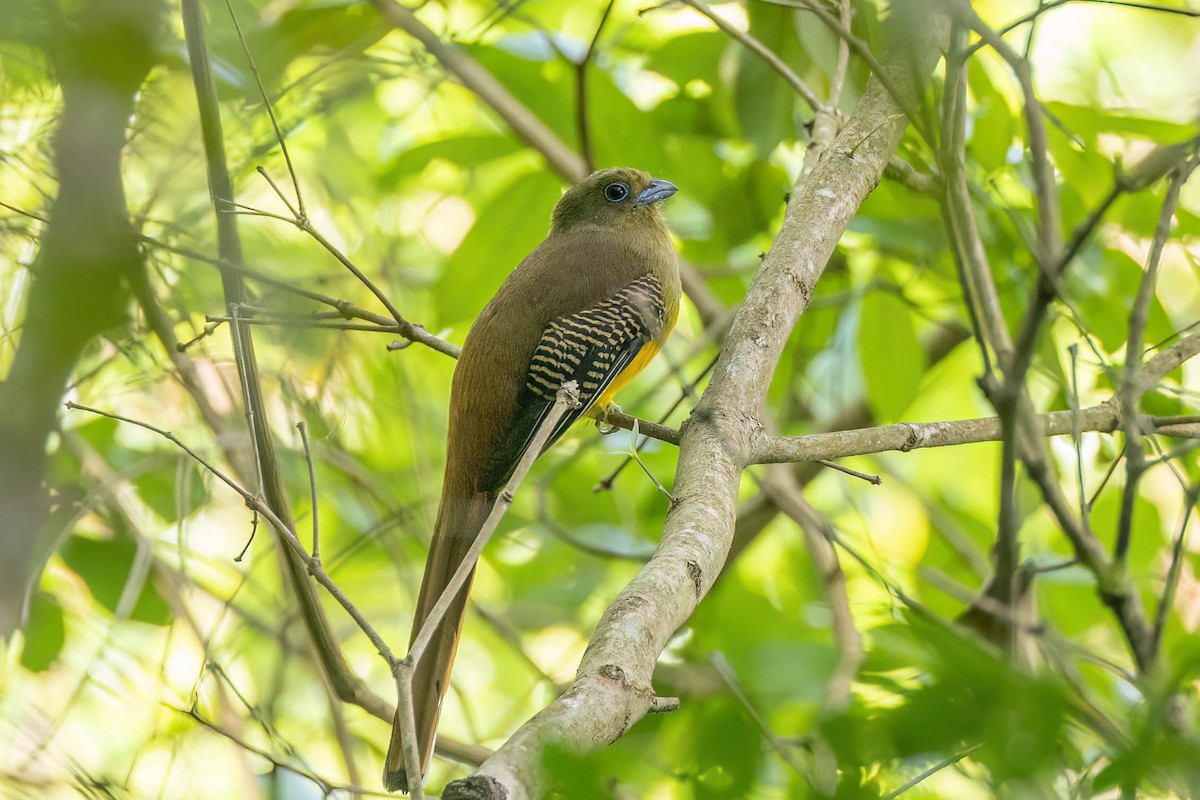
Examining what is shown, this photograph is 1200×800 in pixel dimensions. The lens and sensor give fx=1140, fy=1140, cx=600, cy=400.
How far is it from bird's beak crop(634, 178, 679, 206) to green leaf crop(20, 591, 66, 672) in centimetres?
223

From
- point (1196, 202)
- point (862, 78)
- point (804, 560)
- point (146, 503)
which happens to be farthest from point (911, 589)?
point (146, 503)

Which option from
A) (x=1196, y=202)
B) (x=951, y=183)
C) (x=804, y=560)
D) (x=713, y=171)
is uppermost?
(x=713, y=171)

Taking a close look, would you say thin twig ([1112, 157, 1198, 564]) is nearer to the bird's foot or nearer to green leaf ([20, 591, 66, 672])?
the bird's foot

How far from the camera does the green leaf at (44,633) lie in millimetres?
3026

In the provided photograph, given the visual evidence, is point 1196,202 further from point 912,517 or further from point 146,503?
point 146,503

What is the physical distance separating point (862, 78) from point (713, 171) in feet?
1.98

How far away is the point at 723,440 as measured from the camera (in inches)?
87.0

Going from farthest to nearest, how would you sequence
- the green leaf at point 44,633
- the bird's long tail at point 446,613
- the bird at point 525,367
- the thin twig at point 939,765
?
the green leaf at point 44,633 → the bird at point 525,367 → the bird's long tail at point 446,613 → the thin twig at point 939,765

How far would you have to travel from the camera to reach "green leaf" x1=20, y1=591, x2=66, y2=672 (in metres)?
3.03

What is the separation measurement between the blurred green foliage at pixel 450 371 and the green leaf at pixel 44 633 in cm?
1

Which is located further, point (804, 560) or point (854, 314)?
point (804, 560)

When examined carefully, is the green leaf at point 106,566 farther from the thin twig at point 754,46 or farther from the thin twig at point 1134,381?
the thin twig at point 1134,381

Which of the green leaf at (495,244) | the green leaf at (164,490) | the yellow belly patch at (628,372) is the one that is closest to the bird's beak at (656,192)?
the green leaf at (495,244)

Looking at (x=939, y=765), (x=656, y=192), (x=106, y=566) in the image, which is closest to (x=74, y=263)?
(x=939, y=765)
